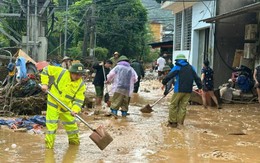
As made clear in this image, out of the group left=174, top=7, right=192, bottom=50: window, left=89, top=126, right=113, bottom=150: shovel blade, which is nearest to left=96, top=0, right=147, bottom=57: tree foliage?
left=174, top=7, right=192, bottom=50: window

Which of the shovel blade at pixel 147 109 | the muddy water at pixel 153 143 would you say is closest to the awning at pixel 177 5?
the shovel blade at pixel 147 109

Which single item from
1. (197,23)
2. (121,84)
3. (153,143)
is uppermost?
(197,23)

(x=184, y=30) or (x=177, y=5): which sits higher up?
(x=177, y=5)

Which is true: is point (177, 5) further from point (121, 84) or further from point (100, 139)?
point (100, 139)

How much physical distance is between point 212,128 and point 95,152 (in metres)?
3.54

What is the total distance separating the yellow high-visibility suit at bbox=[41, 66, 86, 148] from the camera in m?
6.56

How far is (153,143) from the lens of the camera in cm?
730

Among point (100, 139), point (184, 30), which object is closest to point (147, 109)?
point (100, 139)

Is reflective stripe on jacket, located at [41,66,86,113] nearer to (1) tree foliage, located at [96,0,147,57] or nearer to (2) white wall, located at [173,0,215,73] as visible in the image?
(2) white wall, located at [173,0,215,73]

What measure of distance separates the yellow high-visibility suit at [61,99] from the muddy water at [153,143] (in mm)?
327

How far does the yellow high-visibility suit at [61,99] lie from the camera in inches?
258

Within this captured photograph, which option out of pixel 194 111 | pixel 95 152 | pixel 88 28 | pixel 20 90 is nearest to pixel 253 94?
pixel 194 111

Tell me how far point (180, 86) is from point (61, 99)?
3146mm

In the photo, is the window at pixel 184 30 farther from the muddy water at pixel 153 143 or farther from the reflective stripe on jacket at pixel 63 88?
the reflective stripe on jacket at pixel 63 88
